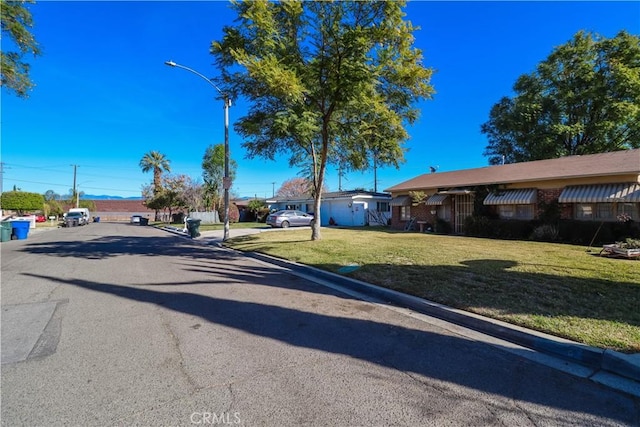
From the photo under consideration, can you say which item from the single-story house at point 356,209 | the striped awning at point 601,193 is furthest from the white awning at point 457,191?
the single-story house at point 356,209

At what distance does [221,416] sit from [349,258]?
7.40 m

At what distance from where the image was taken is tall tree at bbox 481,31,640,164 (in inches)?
941

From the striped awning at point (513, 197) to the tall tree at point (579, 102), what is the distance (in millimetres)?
12291

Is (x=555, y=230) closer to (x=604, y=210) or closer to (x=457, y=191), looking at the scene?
(x=604, y=210)

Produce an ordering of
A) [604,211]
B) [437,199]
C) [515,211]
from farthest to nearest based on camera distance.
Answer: [437,199] → [515,211] → [604,211]

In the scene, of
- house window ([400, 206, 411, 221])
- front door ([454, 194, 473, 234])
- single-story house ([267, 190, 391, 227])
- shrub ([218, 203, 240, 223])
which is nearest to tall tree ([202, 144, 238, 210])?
shrub ([218, 203, 240, 223])

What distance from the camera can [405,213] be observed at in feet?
78.5

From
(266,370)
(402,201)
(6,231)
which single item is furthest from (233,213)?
(266,370)

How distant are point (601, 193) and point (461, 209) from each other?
722cm

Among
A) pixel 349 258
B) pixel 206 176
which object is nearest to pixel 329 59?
pixel 349 258

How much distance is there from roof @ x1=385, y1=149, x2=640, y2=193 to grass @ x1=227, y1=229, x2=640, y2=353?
5668 mm

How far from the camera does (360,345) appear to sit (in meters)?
4.09

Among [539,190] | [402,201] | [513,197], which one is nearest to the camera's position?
[539,190]

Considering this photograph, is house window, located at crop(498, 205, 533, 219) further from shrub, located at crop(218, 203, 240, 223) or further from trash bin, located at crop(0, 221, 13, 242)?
shrub, located at crop(218, 203, 240, 223)
